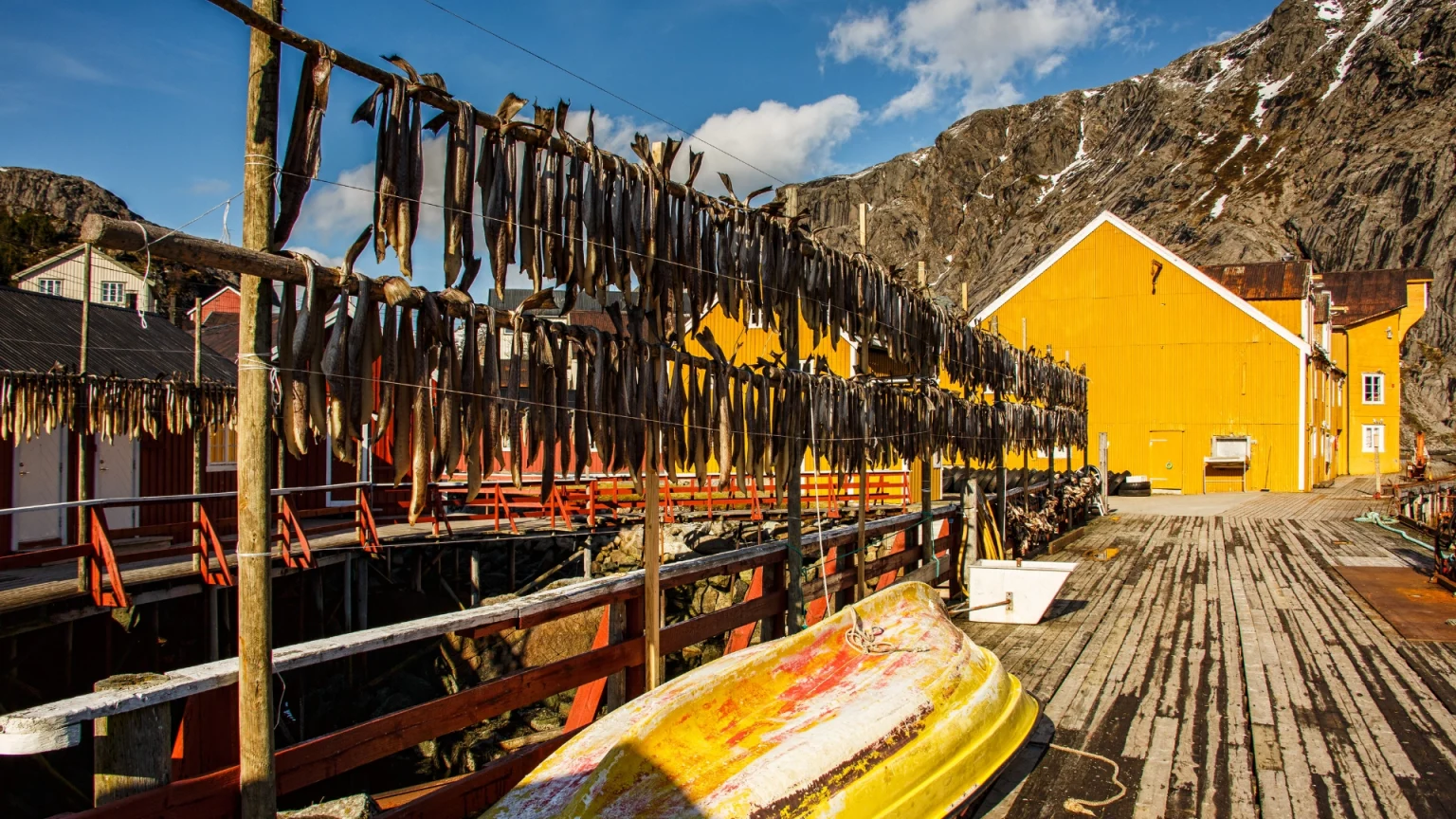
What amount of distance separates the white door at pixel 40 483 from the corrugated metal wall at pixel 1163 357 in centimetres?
2823

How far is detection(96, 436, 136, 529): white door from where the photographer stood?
1530 centimetres

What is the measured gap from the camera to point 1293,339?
29.6m

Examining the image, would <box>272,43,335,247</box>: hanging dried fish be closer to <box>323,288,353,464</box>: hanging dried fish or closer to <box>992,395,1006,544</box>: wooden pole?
<box>323,288,353,464</box>: hanging dried fish

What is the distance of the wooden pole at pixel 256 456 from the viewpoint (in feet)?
9.53

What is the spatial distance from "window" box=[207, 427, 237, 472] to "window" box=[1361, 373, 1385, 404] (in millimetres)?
50509

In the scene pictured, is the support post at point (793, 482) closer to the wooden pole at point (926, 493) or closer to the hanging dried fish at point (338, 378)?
the wooden pole at point (926, 493)

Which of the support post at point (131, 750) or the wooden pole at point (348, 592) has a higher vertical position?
the support post at point (131, 750)

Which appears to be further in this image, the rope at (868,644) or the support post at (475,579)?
the support post at (475,579)

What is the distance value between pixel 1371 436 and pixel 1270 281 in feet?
52.7

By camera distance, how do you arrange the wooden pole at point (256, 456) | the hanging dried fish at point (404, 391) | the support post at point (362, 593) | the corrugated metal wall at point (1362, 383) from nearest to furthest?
the wooden pole at point (256, 456) < the hanging dried fish at point (404, 391) < the support post at point (362, 593) < the corrugated metal wall at point (1362, 383)

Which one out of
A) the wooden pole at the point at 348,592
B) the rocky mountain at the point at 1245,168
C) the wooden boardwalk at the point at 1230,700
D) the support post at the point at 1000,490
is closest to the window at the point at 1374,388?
the rocky mountain at the point at 1245,168

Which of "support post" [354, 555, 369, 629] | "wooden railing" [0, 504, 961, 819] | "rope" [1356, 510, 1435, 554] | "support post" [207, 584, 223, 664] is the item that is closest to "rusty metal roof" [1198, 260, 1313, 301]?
"rope" [1356, 510, 1435, 554]

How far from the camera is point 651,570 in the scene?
190 inches

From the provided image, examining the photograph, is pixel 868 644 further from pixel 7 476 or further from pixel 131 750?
pixel 7 476
